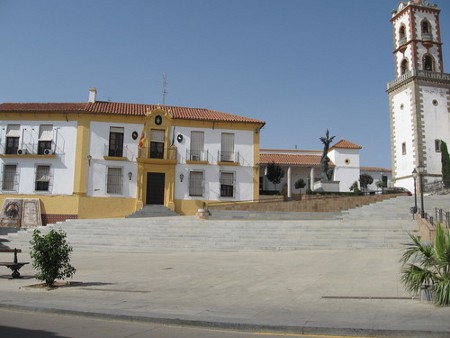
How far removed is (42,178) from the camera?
97.3 feet

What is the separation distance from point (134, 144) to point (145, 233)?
10.9 metres

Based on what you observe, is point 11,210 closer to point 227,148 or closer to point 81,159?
point 81,159

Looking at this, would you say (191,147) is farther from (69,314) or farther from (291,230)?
(69,314)

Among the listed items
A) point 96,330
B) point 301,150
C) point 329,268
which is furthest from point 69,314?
point 301,150

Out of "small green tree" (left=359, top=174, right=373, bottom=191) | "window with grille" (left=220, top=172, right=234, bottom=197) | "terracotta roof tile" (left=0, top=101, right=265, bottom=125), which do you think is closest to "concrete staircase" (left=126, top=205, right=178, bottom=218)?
"window with grille" (left=220, top=172, right=234, bottom=197)

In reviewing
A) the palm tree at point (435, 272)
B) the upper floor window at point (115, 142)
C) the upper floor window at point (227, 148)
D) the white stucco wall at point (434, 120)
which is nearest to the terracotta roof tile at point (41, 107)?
the upper floor window at point (115, 142)

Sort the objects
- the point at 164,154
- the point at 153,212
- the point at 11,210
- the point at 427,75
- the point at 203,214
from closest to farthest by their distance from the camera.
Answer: the point at 203,214 < the point at 11,210 < the point at 153,212 < the point at 164,154 < the point at 427,75

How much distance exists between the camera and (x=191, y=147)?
31.2m

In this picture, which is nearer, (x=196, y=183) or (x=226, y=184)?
(x=196, y=183)

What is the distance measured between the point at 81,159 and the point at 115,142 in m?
2.64

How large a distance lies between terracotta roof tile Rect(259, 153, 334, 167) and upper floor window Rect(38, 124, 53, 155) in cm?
2000

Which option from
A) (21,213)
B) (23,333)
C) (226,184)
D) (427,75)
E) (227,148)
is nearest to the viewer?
(23,333)

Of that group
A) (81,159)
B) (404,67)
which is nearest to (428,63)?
(404,67)

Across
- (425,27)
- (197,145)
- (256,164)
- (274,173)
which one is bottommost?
(256,164)
